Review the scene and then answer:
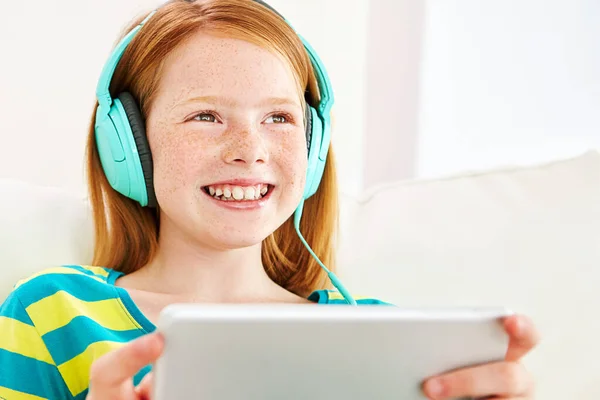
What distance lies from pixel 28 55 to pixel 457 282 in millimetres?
884

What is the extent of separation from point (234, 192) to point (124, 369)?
42 centimetres

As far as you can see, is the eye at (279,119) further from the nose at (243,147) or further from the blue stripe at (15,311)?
the blue stripe at (15,311)

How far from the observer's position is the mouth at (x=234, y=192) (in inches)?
39.8

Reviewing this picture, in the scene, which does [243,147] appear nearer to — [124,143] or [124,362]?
[124,143]

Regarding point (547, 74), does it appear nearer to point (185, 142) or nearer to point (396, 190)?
point (396, 190)

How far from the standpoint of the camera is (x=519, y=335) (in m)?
0.64

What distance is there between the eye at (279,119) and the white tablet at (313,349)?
0.51 meters

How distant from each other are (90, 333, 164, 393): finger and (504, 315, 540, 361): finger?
0.93ft

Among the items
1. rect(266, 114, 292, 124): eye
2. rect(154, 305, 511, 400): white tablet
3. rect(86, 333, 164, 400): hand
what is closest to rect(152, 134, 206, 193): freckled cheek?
rect(266, 114, 292, 124): eye

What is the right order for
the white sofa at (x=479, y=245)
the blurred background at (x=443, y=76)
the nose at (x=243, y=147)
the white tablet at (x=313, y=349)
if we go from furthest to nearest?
1. the blurred background at (x=443, y=76)
2. the white sofa at (x=479, y=245)
3. the nose at (x=243, y=147)
4. the white tablet at (x=313, y=349)

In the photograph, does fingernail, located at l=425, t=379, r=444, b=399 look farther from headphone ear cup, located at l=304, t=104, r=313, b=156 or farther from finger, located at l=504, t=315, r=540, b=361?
headphone ear cup, located at l=304, t=104, r=313, b=156

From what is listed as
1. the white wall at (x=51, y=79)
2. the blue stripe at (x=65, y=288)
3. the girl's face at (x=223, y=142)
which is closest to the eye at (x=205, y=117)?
the girl's face at (x=223, y=142)

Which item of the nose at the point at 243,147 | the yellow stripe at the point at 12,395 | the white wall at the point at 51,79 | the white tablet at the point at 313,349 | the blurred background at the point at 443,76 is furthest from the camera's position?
the blurred background at the point at 443,76

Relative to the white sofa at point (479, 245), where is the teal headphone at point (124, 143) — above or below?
above
